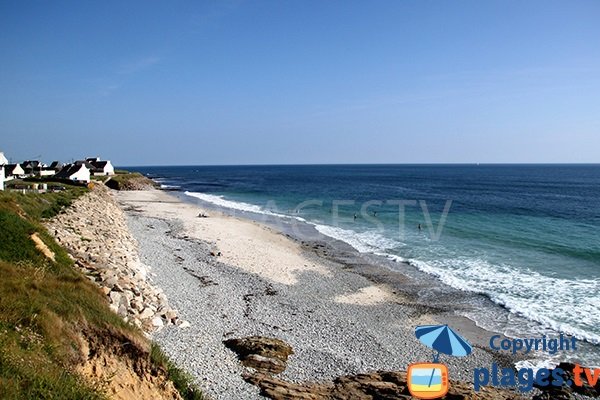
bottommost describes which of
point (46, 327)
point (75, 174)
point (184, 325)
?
point (184, 325)

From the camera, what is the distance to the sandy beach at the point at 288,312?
42.4 feet

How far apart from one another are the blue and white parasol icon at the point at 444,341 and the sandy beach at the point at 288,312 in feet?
2.81

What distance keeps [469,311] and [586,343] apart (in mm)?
4699

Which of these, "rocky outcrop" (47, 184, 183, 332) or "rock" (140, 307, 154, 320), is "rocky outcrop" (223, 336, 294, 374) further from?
"rock" (140, 307, 154, 320)

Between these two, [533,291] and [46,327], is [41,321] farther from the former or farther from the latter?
[533,291]

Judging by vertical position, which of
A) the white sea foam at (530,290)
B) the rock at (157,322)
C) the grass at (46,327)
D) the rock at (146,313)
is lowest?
the white sea foam at (530,290)

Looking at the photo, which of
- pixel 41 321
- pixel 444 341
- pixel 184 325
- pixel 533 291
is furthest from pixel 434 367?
pixel 533 291

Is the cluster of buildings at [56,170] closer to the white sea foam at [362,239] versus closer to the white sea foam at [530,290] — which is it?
the white sea foam at [362,239]

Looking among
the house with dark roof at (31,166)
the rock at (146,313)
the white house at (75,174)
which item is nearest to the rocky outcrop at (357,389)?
the rock at (146,313)

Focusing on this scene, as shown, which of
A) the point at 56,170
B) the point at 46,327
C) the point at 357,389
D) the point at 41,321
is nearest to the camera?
the point at 46,327

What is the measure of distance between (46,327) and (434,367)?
11138mm

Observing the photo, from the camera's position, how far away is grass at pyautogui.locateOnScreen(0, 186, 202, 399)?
21.5 feet

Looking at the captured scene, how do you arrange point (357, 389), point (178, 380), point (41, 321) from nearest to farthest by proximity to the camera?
point (41, 321), point (178, 380), point (357, 389)

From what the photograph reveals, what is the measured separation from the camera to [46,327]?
8.21 metres
